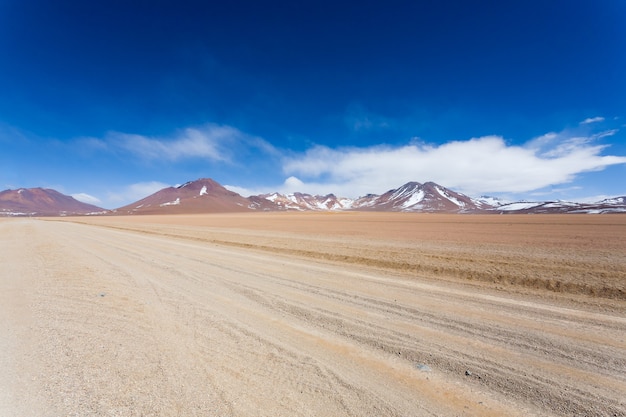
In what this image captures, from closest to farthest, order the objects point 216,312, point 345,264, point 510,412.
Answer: point 510,412 → point 216,312 → point 345,264

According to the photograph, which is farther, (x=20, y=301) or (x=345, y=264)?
(x=345, y=264)

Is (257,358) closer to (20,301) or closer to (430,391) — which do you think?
(430,391)

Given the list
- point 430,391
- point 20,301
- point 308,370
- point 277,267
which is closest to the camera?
point 430,391

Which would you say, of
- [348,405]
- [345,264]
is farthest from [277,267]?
[348,405]

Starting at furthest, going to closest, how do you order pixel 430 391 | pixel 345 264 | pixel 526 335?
pixel 345 264
pixel 526 335
pixel 430 391

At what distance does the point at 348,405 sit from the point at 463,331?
12.1 feet

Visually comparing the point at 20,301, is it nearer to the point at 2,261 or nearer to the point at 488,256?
the point at 2,261

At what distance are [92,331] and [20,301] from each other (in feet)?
14.0

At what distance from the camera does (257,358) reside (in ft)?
17.1

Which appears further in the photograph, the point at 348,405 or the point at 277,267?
the point at 277,267

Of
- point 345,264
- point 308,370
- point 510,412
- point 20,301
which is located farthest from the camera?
point 345,264

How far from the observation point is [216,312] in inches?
297

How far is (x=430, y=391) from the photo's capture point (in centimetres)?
432

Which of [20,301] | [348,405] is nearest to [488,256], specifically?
[348,405]
